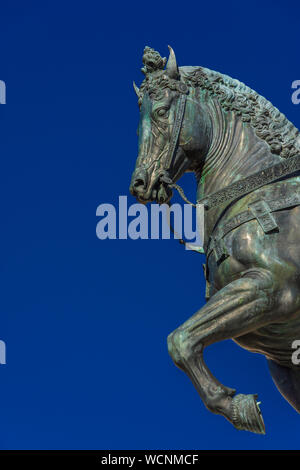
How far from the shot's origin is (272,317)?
11.6 ft

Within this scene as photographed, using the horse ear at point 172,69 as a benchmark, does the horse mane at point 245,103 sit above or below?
below

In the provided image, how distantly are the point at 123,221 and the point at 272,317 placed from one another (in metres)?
1.71

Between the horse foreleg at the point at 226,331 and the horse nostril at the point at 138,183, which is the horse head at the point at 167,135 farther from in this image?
the horse foreleg at the point at 226,331

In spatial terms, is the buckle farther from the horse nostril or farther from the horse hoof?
A: the horse hoof

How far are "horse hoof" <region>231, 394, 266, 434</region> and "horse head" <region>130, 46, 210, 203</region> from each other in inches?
40.3

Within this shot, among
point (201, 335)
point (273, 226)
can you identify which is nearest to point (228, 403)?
point (201, 335)

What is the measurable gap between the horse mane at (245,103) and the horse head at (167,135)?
3 cm

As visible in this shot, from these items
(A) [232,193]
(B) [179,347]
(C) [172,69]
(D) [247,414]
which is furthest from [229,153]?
(D) [247,414]

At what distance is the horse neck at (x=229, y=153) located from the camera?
3.84 meters

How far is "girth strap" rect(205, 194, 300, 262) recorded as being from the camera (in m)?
3.62

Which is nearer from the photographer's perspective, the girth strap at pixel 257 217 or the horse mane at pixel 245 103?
the girth strap at pixel 257 217

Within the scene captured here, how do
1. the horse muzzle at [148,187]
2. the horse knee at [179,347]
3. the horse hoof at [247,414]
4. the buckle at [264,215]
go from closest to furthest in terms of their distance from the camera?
the horse hoof at [247,414] → the horse knee at [179,347] → the buckle at [264,215] → the horse muzzle at [148,187]

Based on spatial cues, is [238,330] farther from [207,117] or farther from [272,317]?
[207,117]

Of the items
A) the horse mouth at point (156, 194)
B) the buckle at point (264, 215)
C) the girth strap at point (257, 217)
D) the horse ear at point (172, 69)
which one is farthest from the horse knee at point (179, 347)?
the horse ear at point (172, 69)
